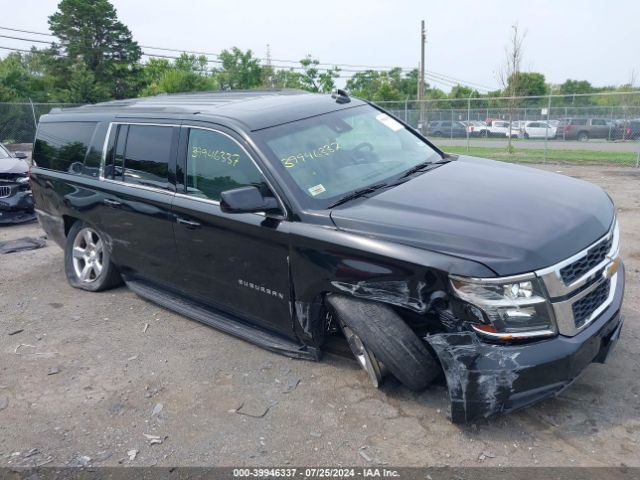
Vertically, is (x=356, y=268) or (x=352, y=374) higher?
(x=356, y=268)

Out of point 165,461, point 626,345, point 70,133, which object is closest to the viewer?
point 165,461

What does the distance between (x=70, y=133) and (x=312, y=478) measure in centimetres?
437

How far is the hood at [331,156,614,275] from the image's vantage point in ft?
9.60

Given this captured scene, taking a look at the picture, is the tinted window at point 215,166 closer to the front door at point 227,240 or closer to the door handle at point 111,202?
the front door at point 227,240

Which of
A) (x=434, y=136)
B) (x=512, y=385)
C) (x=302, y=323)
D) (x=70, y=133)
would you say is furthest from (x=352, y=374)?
(x=434, y=136)

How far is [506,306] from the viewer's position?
288 cm

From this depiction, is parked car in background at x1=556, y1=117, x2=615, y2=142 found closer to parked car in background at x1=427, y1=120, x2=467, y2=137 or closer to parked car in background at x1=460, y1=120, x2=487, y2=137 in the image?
parked car in background at x1=460, y1=120, x2=487, y2=137

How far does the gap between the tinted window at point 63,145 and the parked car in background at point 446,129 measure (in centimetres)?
2053

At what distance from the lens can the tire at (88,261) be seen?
556 cm

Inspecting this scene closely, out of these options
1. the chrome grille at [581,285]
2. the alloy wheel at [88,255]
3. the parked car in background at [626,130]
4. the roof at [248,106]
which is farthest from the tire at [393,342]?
the parked car in background at [626,130]

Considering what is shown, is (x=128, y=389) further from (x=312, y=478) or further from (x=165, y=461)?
(x=312, y=478)

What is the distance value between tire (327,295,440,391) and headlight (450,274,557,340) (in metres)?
0.41

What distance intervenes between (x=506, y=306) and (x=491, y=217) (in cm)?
57

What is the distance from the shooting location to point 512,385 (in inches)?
114
